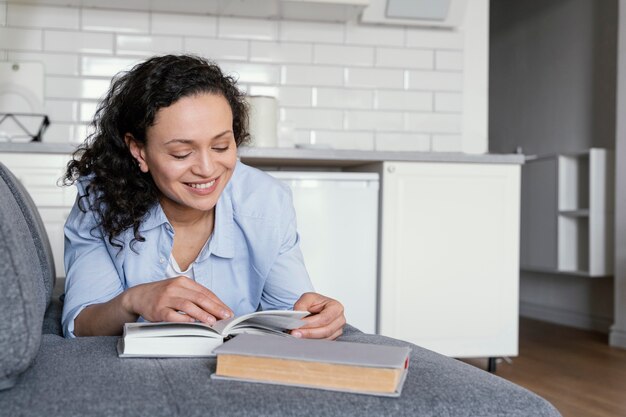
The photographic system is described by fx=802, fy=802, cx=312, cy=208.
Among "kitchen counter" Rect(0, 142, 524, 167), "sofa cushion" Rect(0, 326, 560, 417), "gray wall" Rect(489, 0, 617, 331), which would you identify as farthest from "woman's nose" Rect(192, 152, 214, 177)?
"gray wall" Rect(489, 0, 617, 331)

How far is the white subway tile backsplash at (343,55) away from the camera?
12.9 feet

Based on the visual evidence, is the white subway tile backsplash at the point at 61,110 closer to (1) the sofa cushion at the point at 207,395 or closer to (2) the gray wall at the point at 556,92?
(1) the sofa cushion at the point at 207,395

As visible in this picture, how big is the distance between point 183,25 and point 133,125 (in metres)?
2.37

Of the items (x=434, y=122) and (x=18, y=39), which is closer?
(x=18, y=39)

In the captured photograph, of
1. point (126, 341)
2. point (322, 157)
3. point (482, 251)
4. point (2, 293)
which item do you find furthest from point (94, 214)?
point (482, 251)

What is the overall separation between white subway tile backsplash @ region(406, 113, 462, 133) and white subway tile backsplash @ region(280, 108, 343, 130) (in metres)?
0.37

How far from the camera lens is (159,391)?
86 centimetres

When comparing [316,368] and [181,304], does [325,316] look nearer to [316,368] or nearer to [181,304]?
[181,304]

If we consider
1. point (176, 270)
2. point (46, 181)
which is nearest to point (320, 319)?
point (176, 270)

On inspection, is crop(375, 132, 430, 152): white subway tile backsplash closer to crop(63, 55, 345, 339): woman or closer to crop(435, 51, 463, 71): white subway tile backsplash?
crop(435, 51, 463, 71): white subway tile backsplash

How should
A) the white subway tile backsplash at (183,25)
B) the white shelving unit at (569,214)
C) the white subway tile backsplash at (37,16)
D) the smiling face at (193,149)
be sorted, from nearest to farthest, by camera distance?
the smiling face at (193,149), the white subway tile backsplash at (37,16), the white subway tile backsplash at (183,25), the white shelving unit at (569,214)

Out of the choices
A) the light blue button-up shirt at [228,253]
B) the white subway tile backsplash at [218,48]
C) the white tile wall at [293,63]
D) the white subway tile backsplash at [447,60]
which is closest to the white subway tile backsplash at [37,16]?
the white tile wall at [293,63]

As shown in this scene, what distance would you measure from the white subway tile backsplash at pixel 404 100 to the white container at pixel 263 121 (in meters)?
0.82

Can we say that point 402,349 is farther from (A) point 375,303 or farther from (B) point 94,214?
(A) point 375,303
